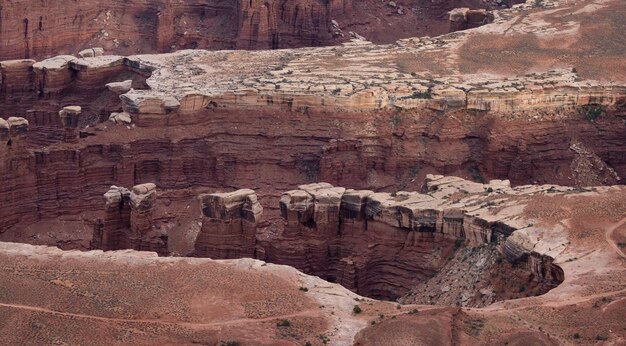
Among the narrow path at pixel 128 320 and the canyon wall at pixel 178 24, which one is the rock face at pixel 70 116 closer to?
the canyon wall at pixel 178 24

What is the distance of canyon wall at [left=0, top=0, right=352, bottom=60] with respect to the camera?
92875mm

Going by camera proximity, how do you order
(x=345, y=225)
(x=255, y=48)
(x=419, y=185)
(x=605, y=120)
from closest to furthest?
(x=345, y=225)
(x=419, y=185)
(x=605, y=120)
(x=255, y=48)

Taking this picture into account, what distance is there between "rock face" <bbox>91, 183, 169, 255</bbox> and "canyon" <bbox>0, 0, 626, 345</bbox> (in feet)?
0.33

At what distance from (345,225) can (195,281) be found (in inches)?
513

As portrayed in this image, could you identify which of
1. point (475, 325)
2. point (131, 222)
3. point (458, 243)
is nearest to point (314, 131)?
point (131, 222)

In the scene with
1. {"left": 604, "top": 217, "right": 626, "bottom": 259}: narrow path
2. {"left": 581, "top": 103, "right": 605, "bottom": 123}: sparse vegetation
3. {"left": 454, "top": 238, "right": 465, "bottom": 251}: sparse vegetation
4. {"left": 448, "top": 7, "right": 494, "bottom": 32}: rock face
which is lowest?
{"left": 454, "top": 238, "right": 465, "bottom": 251}: sparse vegetation

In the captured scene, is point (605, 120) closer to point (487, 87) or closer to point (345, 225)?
point (487, 87)

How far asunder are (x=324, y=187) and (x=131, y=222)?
926cm

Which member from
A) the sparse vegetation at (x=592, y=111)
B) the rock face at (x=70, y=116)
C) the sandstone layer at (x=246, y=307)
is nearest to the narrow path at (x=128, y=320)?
the sandstone layer at (x=246, y=307)

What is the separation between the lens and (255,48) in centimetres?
9444

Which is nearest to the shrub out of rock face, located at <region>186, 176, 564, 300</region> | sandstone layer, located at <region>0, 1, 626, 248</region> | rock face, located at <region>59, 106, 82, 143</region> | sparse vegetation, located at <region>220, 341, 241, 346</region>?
sparse vegetation, located at <region>220, 341, 241, 346</region>

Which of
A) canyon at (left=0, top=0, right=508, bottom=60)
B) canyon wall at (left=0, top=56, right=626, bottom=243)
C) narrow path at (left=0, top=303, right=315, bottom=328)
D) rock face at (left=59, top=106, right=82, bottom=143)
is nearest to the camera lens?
narrow path at (left=0, top=303, right=315, bottom=328)

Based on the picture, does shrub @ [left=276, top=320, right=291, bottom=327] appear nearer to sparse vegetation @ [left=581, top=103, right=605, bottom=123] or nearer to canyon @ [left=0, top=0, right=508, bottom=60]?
sparse vegetation @ [left=581, top=103, right=605, bottom=123]

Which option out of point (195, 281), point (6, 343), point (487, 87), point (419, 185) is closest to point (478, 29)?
point (487, 87)
